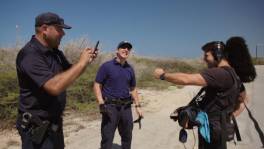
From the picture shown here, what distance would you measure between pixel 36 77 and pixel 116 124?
2600mm

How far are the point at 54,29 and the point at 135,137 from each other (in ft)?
16.8

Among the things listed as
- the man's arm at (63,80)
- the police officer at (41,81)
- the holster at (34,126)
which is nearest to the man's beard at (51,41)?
the police officer at (41,81)

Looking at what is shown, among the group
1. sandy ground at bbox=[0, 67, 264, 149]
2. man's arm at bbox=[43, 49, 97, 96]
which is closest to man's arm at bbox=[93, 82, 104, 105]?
sandy ground at bbox=[0, 67, 264, 149]

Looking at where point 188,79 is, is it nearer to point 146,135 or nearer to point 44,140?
point 44,140

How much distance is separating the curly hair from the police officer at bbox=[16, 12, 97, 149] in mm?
1689

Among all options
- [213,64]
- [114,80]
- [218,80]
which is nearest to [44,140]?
[218,80]

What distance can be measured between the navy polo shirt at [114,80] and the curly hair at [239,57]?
6.71 feet

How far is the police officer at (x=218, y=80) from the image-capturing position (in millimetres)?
3516

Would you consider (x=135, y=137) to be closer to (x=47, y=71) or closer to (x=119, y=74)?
(x=119, y=74)

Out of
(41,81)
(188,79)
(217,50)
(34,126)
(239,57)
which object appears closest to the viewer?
(41,81)

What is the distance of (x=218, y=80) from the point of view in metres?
3.52

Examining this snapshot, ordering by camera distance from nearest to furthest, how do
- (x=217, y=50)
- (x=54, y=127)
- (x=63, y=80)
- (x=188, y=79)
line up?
(x=63, y=80)
(x=54, y=127)
(x=188, y=79)
(x=217, y=50)

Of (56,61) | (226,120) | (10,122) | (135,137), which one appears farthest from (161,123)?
(56,61)

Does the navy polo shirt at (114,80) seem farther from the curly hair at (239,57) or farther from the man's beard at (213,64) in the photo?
the curly hair at (239,57)
